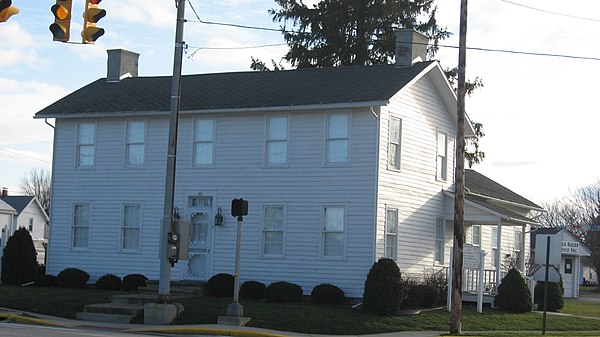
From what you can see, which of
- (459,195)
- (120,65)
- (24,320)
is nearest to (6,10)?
(24,320)

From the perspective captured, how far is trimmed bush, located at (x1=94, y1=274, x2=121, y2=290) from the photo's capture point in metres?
31.8

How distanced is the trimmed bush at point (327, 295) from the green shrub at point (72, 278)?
28.9 ft

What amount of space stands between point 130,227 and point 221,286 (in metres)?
5.01

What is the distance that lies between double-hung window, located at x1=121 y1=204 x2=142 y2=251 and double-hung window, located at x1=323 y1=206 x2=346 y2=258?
709 cm

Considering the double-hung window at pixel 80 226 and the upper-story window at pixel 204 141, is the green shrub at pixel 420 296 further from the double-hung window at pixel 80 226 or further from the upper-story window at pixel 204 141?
the double-hung window at pixel 80 226

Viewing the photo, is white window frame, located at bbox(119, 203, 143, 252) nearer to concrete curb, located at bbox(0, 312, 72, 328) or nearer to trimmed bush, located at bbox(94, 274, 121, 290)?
trimmed bush, located at bbox(94, 274, 121, 290)

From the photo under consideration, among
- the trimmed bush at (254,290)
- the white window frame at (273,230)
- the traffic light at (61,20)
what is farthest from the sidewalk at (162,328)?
the traffic light at (61,20)

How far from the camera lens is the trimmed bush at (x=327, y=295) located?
93.8ft

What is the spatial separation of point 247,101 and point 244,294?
637cm

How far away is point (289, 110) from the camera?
30.5 meters

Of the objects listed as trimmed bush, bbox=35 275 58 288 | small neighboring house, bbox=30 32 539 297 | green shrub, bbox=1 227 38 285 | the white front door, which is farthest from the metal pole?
green shrub, bbox=1 227 38 285

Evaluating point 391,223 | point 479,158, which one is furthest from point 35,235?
point 391,223

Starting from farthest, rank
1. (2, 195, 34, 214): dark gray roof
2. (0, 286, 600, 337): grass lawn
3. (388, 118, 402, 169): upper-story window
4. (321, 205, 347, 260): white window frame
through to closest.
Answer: (2, 195, 34, 214): dark gray roof, (388, 118, 402, 169): upper-story window, (321, 205, 347, 260): white window frame, (0, 286, 600, 337): grass lawn

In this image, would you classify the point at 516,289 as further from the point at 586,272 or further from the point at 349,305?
the point at 586,272
